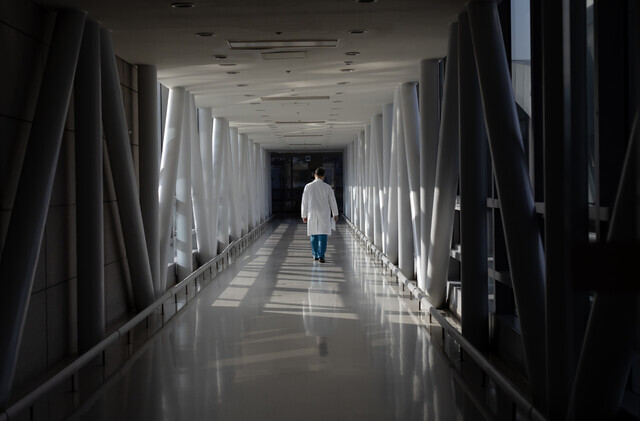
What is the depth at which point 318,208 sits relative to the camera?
651 inches

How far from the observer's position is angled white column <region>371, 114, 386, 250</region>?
18172mm

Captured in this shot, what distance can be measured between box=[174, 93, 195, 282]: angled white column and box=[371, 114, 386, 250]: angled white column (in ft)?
17.7

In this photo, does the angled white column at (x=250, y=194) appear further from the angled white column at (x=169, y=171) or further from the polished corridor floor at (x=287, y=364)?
the polished corridor floor at (x=287, y=364)

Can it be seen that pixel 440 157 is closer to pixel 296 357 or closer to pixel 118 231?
pixel 296 357

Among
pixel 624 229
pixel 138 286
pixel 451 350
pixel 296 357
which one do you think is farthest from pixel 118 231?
pixel 624 229

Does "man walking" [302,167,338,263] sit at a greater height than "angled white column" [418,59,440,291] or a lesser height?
lesser

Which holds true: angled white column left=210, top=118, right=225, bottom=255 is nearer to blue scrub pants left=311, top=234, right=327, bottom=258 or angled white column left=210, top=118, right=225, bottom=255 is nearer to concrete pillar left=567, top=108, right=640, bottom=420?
blue scrub pants left=311, top=234, right=327, bottom=258

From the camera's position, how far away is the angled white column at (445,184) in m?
8.53

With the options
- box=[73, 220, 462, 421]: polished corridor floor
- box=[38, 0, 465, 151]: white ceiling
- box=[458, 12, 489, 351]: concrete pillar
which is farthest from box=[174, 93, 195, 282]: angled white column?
box=[458, 12, 489, 351]: concrete pillar

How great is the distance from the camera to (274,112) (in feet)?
59.3

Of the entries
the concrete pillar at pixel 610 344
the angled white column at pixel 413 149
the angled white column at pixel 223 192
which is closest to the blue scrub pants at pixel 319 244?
the angled white column at pixel 223 192

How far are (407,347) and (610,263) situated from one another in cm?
662

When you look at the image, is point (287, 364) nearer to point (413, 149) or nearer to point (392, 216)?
point (413, 149)

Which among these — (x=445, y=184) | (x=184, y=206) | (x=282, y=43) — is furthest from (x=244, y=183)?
(x=445, y=184)
